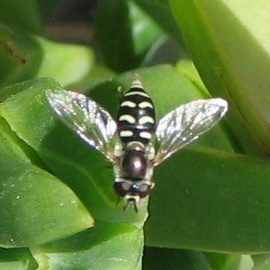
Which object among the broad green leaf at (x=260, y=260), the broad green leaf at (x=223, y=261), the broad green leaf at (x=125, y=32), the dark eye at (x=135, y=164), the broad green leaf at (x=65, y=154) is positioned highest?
the broad green leaf at (x=65, y=154)

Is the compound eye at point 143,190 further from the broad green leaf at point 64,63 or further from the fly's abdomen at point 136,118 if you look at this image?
the broad green leaf at point 64,63

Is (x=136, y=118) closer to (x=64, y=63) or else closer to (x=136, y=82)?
(x=136, y=82)

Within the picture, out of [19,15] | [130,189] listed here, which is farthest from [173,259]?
[19,15]

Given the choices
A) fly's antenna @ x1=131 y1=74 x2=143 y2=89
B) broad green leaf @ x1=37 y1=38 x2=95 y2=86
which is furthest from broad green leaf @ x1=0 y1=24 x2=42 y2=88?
fly's antenna @ x1=131 y1=74 x2=143 y2=89

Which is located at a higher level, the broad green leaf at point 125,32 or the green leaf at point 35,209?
the green leaf at point 35,209

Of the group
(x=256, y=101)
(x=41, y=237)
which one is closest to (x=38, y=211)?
(x=41, y=237)

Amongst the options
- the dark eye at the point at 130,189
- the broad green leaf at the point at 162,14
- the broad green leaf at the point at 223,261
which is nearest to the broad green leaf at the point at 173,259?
the broad green leaf at the point at 223,261

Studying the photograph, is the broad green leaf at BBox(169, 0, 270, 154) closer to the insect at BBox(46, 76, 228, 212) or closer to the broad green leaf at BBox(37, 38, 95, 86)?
the insect at BBox(46, 76, 228, 212)
